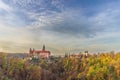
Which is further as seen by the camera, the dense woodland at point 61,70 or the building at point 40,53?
the building at point 40,53

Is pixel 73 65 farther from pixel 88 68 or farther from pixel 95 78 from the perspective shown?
pixel 95 78

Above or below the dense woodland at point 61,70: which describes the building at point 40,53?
above

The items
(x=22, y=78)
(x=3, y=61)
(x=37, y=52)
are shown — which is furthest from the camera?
→ (x=37, y=52)

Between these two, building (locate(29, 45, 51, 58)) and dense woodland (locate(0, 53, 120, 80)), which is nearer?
dense woodland (locate(0, 53, 120, 80))

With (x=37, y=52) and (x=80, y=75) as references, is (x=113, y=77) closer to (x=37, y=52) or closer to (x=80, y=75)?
(x=80, y=75)

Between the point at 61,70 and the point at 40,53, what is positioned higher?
the point at 40,53

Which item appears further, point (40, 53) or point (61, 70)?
point (40, 53)

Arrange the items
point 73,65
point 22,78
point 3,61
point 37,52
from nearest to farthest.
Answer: point 22,78, point 3,61, point 73,65, point 37,52

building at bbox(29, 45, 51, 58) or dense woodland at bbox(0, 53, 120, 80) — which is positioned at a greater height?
building at bbox(29, 45, 51, 58)

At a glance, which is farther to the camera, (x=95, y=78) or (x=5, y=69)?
(x=95, y=78)

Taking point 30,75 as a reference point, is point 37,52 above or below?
above

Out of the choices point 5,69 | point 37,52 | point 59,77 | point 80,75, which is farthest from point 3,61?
point 37,52
